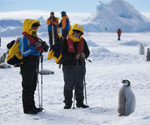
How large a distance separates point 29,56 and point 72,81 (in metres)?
0.93

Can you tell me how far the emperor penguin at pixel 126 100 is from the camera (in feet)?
14.5

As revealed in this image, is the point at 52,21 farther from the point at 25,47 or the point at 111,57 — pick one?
the point at 25,47

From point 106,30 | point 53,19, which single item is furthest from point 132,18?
point 53,19

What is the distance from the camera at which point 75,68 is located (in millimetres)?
5008

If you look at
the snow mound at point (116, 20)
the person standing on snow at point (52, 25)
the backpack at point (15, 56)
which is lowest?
the backpack at point (15, 56)

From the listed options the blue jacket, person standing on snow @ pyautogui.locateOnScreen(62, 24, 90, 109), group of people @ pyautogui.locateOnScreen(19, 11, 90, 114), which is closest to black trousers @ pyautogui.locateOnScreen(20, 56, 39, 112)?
group of people @ pyautogui.locateOnScreen(19, 11, 90, 114)

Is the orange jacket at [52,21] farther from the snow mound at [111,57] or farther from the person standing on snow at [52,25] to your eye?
the snow mound at [111,57]

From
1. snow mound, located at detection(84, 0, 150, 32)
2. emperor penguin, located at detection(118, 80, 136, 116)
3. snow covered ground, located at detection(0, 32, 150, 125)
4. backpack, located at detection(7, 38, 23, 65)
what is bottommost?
snow covered ground, located at detection(0, 32, 150, 125)

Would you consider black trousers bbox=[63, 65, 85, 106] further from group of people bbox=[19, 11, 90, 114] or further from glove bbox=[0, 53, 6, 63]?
glove bbox=[0, 53, 6, 63]

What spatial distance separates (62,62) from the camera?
4953mm

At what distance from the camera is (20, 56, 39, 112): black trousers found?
4.59 meters

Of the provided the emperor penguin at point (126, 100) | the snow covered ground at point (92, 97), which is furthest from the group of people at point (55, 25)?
the emperor penguin at point (126, 100)

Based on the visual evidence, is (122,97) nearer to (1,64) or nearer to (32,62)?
(32,62)

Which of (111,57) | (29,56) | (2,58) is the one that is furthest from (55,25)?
(29,56)
